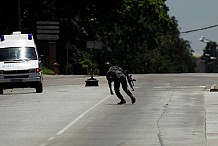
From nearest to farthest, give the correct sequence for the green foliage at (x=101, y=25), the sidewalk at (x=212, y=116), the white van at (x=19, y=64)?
the sidewalk at (x=212, y=116), the white van at (x=19, y=64), the green foliage at (x=101, y=25)

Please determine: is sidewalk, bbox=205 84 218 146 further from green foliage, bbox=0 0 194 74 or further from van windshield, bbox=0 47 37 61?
green foliage, bbox=0 0 194 74

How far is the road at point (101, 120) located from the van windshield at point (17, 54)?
257 cm

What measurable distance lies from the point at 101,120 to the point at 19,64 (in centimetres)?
1256

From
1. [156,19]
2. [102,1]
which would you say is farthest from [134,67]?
[102,1]

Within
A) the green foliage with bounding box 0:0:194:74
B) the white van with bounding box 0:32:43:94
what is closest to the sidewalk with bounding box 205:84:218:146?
the white van with bounding box 0:32:43:94

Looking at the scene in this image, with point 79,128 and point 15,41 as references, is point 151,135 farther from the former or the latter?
point 15,41

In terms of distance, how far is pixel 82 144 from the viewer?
1475 cm

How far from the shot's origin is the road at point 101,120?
15.5 meters

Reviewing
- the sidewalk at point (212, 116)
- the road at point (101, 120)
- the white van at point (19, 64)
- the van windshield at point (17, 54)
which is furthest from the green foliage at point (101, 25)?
the road at point (101, 120)

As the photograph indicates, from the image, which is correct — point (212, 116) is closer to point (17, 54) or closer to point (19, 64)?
point (19, 64)

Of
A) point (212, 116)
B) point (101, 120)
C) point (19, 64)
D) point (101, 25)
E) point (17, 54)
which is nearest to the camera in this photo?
point (101, 120)

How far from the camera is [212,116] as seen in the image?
2084cm

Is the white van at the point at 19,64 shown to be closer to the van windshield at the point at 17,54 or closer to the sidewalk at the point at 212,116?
the van windshield at the point at 17,54

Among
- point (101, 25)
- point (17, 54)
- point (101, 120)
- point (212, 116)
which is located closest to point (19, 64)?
point (17, 54)
